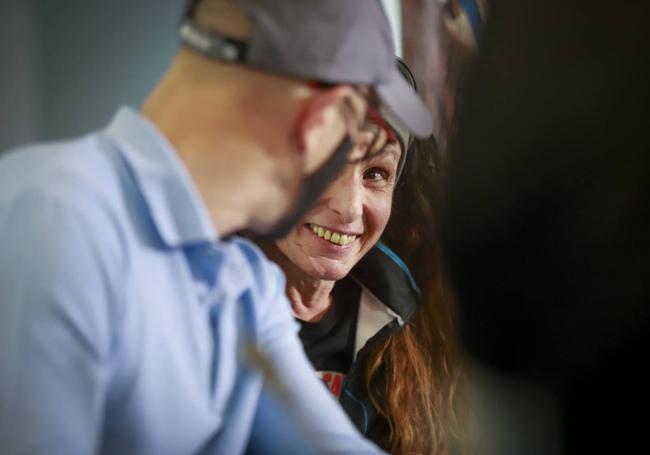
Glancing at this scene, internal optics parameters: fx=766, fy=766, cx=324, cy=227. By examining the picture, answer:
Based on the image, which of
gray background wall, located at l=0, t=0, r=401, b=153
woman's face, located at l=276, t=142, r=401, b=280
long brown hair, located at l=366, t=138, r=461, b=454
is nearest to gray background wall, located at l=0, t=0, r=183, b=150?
gray background wall, located at l=0, t=0, r=401, b=153

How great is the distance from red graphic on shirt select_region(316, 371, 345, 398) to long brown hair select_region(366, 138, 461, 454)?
0.15 ft

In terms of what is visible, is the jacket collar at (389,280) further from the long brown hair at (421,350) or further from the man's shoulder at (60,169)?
the man's shoulder at (60,169)

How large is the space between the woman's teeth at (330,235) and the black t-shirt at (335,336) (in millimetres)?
66

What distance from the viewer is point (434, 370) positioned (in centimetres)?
111

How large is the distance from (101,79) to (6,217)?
0.23 meters

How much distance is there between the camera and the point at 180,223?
0.74m

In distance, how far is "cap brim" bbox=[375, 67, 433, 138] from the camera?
817mm

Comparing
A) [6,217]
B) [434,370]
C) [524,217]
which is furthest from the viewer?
[434,370]

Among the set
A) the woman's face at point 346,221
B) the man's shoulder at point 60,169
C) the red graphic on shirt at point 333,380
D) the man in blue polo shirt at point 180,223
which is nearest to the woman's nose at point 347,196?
the woman's face at point 346,221

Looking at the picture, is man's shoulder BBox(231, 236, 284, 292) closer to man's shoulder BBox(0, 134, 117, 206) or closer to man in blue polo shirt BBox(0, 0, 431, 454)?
man in blue polo shirt BBox(0, 0, 431, 454)

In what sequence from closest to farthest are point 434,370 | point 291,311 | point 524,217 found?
1. point 524,217
2. point 291,311
3. point 434,370

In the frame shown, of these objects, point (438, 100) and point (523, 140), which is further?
point (438, 100)

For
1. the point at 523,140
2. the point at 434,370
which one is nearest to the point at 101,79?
the point at 523,140

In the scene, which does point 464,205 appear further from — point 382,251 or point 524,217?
point 382,251
